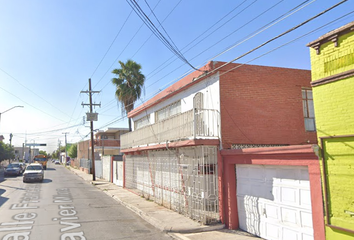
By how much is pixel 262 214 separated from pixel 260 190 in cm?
67

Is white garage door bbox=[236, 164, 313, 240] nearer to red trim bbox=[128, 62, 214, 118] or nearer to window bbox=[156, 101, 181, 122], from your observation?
red trim bbox=[128, 62, 214, 118]

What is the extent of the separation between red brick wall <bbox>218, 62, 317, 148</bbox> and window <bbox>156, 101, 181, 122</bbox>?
426 centimetres

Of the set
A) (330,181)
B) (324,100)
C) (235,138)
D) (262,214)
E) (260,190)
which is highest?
(324,100)

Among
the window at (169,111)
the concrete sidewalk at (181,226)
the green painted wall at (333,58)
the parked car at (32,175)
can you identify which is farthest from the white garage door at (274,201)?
Answer: the parked car at (32,175)

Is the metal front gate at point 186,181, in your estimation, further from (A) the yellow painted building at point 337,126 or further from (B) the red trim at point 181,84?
(A) the yellow painted building at point 337,126

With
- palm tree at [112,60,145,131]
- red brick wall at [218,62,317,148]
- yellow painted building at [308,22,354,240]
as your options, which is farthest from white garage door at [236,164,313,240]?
palm tree at [112,60,145,131]

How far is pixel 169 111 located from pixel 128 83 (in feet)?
37.6

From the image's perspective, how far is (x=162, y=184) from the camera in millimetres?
14141

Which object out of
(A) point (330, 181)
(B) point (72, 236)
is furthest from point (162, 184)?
(A) point (330, 181)

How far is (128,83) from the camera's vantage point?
25688 millimetres

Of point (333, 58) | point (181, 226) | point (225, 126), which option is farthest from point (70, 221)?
point (333, 58)

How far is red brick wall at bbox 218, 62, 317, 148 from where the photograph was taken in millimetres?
10352

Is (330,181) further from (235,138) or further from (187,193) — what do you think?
(187,193)

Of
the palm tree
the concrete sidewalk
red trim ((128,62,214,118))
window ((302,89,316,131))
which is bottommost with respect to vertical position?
the concrete sidewalk
